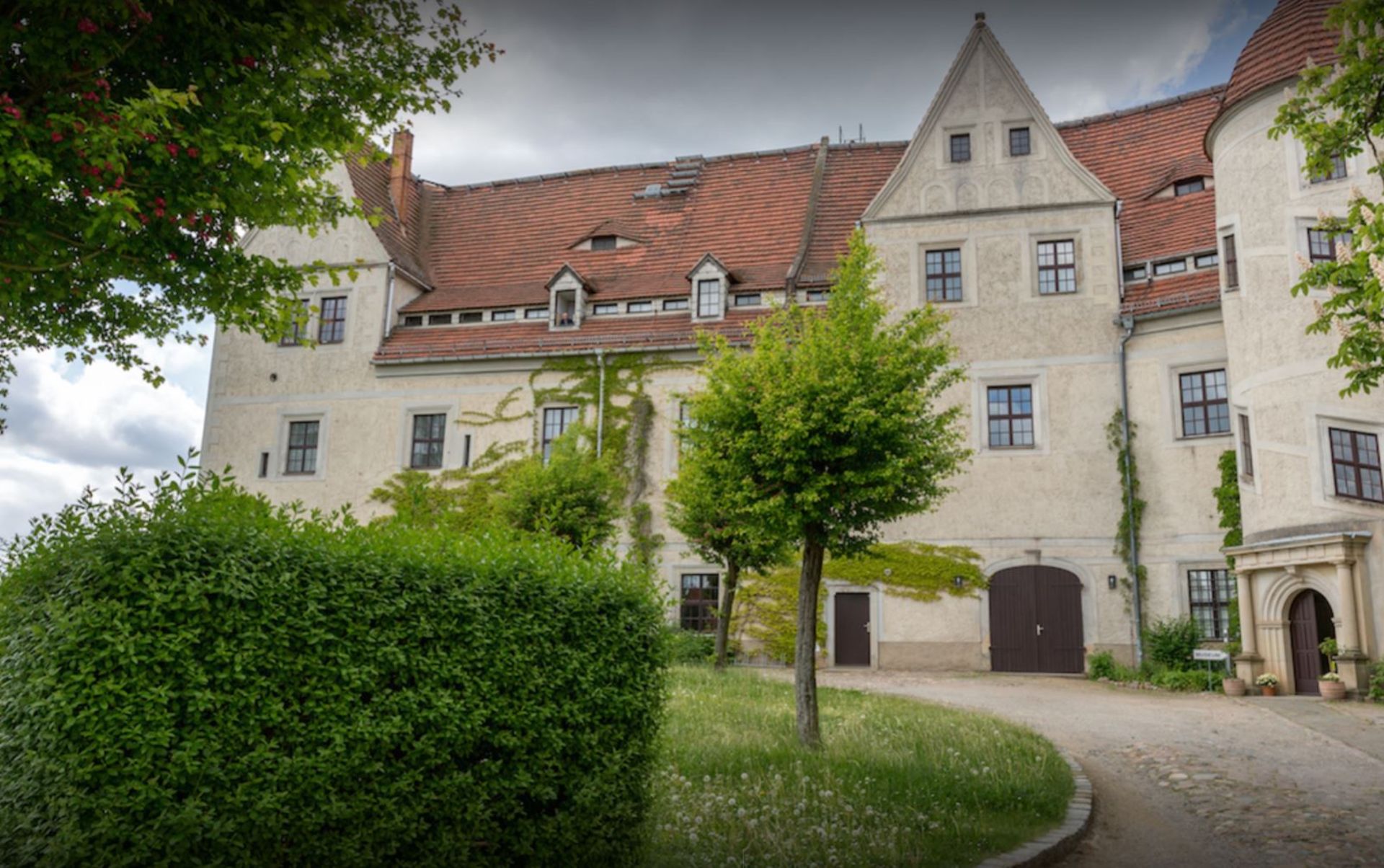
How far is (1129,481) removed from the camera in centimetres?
2444

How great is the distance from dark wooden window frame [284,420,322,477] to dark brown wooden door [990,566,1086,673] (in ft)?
64.5

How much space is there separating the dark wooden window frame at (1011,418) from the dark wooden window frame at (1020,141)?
20.3ft

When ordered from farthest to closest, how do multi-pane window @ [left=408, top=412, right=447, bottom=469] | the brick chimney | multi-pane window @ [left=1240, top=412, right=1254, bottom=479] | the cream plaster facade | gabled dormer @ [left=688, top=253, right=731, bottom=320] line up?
1. the brick chimney
2. multi-pane window @ [left=408, top=412, right=447, bottom=469]
3. gabled dormer @ [left=688, top=253, right=731, bottom=320]
4. multi-pane window @ [left=1240, top=412, right=1254, bottom=479]
5. the cream plaster facade

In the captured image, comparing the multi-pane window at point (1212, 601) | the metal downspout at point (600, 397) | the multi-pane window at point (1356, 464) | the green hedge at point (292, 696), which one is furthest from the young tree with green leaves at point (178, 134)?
the multi-pane window at point (1212, 601)

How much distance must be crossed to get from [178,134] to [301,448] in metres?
23.9

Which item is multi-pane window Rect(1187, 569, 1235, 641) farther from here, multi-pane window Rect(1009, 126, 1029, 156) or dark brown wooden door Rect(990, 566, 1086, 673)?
A: multi-pane window Rect(1009, 126, 1029, 156)

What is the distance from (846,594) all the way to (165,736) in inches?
888

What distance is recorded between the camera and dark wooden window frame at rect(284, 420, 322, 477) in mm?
30625

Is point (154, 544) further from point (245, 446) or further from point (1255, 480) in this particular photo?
point (245, 446)

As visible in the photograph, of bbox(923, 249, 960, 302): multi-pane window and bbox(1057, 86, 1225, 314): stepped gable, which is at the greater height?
bbox(1057, 86, 1225, 314): stepped gable

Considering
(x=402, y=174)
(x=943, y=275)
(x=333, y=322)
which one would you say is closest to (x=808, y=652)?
(x=943, y=275)

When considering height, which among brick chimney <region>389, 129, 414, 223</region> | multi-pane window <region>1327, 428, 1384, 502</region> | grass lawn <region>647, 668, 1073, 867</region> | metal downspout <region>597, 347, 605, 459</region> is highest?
brick chimney <region>389, 129, 414, 223</region>

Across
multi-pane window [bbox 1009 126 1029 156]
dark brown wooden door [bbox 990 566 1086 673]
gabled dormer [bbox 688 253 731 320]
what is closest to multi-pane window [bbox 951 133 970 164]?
multi-pane window [bbox 1009 126 1029 156]

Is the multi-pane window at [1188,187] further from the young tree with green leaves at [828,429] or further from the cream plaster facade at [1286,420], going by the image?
the young tree with green leaves at [828,429]
